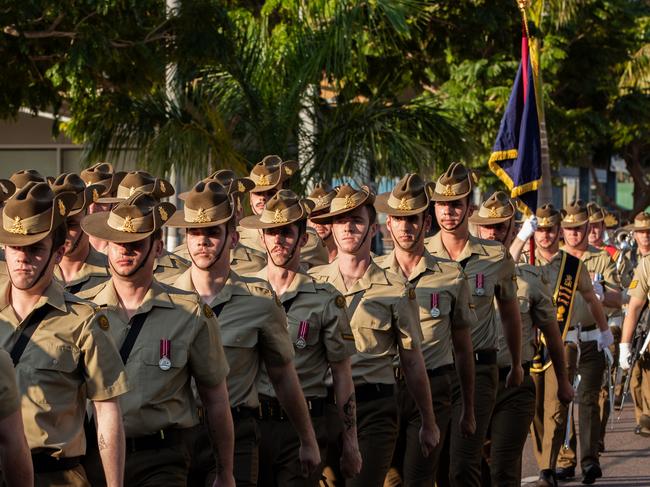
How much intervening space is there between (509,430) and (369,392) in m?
2.11

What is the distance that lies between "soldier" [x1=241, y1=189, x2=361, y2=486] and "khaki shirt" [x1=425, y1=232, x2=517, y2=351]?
86.9 inches

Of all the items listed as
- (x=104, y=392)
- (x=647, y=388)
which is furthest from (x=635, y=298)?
(x=104, y=392)

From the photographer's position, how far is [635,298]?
12742 millimetres

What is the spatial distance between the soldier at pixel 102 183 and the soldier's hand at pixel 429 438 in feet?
6.30

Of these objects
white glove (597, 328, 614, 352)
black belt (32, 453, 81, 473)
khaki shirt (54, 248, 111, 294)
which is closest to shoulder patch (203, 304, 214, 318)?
black belt (32, 453, 81, 473)

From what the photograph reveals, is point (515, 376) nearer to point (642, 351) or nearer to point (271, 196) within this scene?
point (271, 196)

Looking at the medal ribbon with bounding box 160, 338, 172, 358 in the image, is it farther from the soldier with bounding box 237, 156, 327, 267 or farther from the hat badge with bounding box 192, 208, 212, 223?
the soldier with bounding box 237, 156, 327, 267

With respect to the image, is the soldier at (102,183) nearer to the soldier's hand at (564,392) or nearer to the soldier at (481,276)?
the soldier at (481,276)

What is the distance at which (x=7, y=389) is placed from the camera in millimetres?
4562

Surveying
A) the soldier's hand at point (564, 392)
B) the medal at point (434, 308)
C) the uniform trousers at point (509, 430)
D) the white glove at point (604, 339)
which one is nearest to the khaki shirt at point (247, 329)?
the medal at point (434, 308)

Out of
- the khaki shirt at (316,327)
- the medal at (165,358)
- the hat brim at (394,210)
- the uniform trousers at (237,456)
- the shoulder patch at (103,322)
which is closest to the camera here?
the shoulder patch at (103,322)

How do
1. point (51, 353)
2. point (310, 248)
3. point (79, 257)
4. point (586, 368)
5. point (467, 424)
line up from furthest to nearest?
point (586, 368) → point (310, 248) → point (467, 424) → point (79, 257) → point (51, 353)

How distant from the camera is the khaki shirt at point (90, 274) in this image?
7.46 meters

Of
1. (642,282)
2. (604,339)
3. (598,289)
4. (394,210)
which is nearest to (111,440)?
(394,210)
